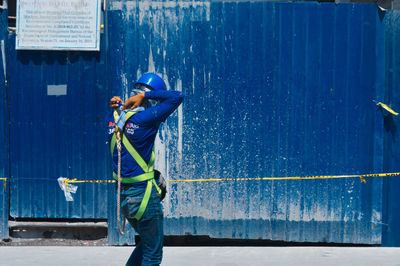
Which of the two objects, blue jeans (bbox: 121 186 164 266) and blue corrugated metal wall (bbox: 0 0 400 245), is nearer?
blue jeans (bbox: 121 186 164 266)

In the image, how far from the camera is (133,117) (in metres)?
5.02

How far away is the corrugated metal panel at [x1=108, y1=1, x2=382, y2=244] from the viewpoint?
6867 mm

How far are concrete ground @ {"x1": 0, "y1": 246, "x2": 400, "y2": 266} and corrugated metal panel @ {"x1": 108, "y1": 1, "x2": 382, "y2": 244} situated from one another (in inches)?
10.3

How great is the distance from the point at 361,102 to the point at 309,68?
0.72m

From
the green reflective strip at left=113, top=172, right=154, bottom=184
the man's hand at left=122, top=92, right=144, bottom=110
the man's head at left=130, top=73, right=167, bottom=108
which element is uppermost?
the man's head at left=130, top=73, right=167, bottom=108

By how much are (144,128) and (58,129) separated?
2.44 meters

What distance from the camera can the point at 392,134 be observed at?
6957 millimetres

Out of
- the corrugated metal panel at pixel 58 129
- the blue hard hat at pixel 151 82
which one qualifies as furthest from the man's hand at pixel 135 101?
the corrugated metal panel at pixel 58 129

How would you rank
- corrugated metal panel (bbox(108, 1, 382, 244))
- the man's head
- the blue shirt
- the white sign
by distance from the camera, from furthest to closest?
the white sign
corrugated metal panel (bbox(108, 1, 382, 244))
the man's head
the blue shirt

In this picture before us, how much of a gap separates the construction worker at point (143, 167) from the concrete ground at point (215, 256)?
1390 mm

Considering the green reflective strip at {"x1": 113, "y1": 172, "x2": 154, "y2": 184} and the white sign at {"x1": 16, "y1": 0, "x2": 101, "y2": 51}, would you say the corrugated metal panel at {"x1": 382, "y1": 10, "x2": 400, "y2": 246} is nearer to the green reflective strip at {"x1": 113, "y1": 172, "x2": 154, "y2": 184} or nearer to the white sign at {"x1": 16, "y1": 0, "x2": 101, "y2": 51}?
the green reflective strip at {"x1": 113, "y1": 172, "x2": 154, "y2": 184}

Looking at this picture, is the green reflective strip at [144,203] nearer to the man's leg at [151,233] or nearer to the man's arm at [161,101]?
the man's leg at [151,233]

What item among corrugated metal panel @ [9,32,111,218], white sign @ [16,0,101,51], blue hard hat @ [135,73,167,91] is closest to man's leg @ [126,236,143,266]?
blue hard hat @ [135,73,167,91]

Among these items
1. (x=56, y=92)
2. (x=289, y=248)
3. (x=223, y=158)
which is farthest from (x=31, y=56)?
(x=289, y=248)
